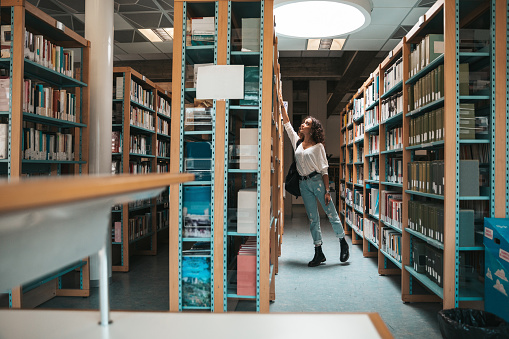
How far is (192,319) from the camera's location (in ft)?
4.01

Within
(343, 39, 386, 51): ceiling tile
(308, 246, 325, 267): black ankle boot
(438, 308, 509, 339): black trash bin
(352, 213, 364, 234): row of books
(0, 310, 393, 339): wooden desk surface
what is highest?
(343, 39, 386, 51): ceiling tile

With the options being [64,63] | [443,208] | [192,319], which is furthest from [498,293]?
[64,63]

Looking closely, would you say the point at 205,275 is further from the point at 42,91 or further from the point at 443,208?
the point at 42,91

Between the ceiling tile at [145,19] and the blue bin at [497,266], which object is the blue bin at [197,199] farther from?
the ceiling tile at [145,19]

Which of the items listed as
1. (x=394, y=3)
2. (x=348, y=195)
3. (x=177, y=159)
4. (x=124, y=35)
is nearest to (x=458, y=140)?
(x=177, y=159)

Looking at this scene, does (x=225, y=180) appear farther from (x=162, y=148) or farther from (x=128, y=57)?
(x=128, y=57)

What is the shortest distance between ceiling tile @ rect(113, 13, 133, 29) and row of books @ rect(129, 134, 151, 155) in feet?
7.81

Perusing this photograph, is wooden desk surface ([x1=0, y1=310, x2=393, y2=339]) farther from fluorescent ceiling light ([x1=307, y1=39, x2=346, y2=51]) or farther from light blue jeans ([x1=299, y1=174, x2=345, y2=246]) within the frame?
fluorescent ceiling light ([x1=307, y1=39, x2=346, y2=51])

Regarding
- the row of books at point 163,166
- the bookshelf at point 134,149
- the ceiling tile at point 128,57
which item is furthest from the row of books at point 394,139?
the ceiling tile at point 128,57

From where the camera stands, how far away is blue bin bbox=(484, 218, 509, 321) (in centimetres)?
227

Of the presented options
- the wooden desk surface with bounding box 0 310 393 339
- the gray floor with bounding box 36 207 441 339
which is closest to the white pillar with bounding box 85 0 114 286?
the gray floor with bounding box 36 207 441 339

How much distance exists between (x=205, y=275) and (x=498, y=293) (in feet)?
6.47

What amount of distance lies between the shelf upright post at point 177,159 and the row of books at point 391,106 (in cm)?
223

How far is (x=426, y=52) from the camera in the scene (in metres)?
2.96
